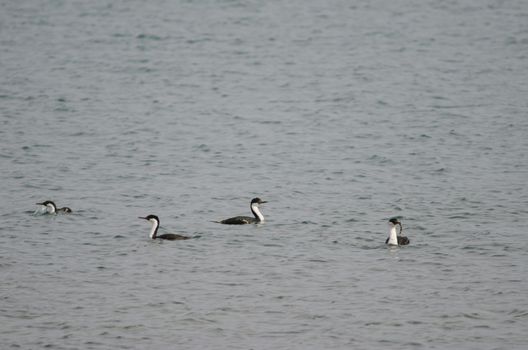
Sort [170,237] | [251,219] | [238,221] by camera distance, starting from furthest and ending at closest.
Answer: [251,219]
[238,221]
[170,237]

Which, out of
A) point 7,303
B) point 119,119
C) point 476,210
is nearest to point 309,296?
point 7,303

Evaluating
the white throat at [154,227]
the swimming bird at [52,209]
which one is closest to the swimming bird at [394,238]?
the white throat at [154,227]

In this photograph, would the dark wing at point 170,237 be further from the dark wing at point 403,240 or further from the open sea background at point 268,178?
the dark wing at point 403,240

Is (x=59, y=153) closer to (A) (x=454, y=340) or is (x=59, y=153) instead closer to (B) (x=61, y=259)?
(B) (x=61, y=259)

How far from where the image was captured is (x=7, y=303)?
1798 cm

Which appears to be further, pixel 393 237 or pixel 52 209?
pixel 52 209

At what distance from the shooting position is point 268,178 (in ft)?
100

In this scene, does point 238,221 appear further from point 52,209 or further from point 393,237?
point 52,209

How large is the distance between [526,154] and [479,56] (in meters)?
19.1

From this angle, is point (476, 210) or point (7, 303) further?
point (476, 210)

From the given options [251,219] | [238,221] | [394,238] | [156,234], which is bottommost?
[394,238]

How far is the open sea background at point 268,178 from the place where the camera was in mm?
17531

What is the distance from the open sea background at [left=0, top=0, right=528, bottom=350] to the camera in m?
17.5

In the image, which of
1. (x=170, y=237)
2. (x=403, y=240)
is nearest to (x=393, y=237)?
(x=403, y=240)
